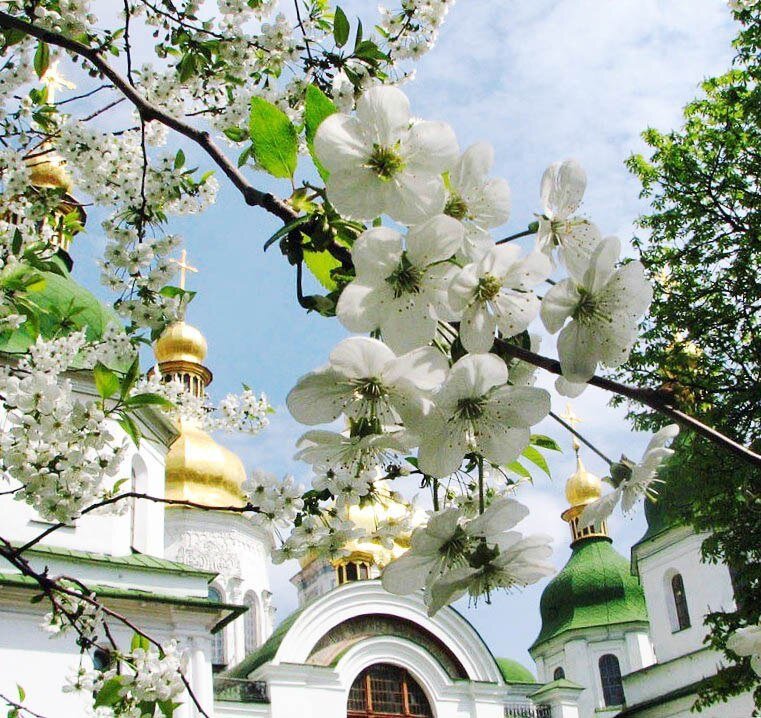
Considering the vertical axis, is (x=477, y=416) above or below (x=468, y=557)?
above

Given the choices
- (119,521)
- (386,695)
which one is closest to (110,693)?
(119,521)

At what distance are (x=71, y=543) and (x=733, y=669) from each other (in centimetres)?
832

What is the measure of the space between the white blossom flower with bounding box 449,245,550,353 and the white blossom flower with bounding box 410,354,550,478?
0.11 feet

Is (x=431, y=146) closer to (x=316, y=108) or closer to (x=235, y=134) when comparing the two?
(x=316, y=108)

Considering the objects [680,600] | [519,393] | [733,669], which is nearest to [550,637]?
[680,600]

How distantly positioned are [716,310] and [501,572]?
10402 mm

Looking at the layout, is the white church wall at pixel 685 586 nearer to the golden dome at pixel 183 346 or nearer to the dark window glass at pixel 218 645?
the dark window glass at pixel 218 645

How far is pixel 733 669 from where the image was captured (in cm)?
1000

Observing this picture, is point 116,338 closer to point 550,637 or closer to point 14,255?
point 14,255

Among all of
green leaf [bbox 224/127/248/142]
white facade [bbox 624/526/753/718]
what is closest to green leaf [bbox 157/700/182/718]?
green leaf [bbox 224/127/248/142]

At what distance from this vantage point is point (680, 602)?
19906 mm

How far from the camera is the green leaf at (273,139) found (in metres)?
1.45

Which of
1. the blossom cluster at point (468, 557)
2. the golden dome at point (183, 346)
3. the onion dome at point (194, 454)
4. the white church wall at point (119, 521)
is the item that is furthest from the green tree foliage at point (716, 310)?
the golden dome at point (183, 346)

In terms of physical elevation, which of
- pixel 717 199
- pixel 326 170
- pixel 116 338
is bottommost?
pixel 326 170
